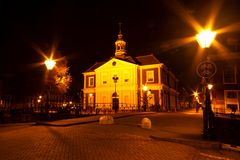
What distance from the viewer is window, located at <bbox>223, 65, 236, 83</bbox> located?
28875mm

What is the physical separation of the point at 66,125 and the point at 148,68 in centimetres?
2684

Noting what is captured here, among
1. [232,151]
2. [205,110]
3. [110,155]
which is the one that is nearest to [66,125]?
[110,155]

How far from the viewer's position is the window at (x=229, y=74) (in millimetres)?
28875

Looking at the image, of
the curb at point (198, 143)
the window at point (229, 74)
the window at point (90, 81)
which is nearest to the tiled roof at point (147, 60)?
the window at point (90, 81)

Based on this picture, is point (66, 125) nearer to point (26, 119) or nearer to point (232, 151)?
point (26, 119)

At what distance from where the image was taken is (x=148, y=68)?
37.5 meters

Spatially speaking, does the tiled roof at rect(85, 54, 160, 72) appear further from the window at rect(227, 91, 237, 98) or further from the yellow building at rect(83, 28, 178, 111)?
the window at rect(227, 91, 237, 98)

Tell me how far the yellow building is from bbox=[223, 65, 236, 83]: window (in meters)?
10.3

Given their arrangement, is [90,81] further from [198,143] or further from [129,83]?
[198,143]

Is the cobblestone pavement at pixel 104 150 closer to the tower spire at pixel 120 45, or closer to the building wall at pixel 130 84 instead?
the building wall at pixel 130 84

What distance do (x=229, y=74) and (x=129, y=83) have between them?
16766 millimetres

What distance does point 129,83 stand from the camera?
37.7 meters

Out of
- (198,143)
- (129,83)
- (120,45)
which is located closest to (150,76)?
(129,83)

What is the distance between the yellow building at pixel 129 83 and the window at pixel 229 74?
10.3m
